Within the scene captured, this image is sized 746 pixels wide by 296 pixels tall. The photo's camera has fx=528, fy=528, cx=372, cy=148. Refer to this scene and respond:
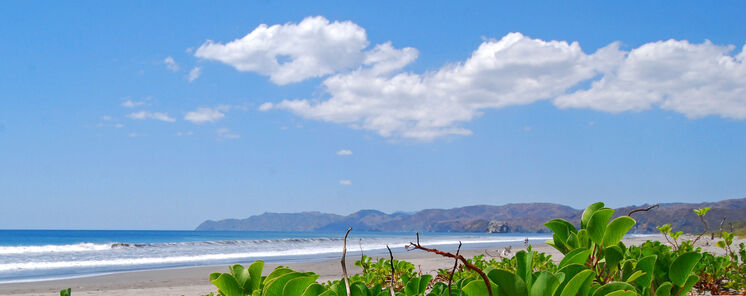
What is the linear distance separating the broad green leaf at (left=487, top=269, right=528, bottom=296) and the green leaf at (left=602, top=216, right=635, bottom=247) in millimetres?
426

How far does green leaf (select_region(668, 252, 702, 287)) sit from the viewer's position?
117 centimetres

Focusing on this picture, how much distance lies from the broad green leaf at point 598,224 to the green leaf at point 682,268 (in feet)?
0.59

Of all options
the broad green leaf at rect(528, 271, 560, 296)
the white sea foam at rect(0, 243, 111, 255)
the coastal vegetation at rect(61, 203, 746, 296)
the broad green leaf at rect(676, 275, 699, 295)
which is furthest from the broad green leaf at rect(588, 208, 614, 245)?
the white sea foam at rect(0, 243, 111, 255)

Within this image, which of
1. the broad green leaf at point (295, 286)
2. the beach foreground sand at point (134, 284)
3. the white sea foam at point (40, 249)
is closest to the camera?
the broad green leaf at point (295, 286)

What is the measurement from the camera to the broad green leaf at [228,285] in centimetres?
109

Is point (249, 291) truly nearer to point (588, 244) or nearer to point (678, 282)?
point (588, 244)

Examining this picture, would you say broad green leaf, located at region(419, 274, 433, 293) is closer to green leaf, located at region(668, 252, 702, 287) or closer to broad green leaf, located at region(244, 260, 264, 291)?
broad green leaf, located at region(244, 260, 264, 291)

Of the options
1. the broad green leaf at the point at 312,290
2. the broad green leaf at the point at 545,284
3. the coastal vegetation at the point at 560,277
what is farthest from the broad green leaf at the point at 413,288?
the broad green leaf at the point at 545,284

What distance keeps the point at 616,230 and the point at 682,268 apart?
7.9 inches

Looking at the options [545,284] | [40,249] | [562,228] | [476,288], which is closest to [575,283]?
[545,284]

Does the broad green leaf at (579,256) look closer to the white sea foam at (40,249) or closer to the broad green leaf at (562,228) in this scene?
the broad green leaf at (562,228)

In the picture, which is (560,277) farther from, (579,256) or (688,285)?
(688,285)

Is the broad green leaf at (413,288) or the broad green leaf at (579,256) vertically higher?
the broad green leaf at (579,256)

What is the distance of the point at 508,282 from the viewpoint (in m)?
0.77
